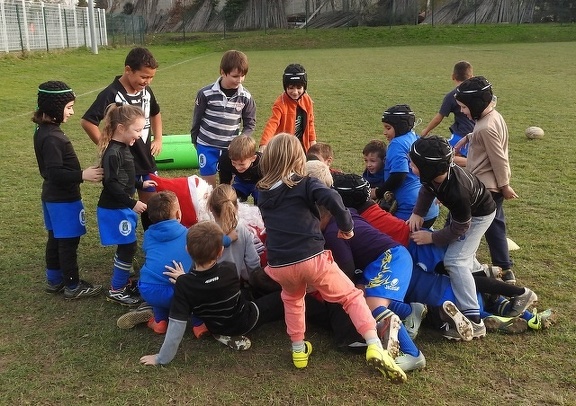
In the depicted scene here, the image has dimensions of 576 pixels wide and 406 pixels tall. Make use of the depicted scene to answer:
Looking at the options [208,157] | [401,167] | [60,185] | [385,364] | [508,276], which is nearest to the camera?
[385,364]

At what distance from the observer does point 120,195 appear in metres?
4.25

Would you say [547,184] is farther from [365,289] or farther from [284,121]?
[365,289]

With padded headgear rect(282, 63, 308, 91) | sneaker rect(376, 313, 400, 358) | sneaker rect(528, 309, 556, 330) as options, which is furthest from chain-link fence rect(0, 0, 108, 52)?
sneaker rect(528, 309, 556, 330)

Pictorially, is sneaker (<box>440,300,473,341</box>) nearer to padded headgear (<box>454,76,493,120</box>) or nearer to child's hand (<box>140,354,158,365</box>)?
padded headgear (<box>454,76,493,120</box>)

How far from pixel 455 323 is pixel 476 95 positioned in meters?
1.71

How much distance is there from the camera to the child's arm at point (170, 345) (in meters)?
3.46

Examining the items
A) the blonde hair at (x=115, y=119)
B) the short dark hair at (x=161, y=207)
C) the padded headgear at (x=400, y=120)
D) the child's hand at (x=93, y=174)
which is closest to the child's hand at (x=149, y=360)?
the short dark hair at (x=161, y=207)

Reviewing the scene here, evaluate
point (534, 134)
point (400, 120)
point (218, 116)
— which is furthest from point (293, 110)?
point (534, 134)

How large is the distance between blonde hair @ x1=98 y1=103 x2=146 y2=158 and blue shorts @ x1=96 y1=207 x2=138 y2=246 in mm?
476

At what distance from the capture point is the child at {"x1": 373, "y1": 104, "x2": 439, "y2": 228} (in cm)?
499

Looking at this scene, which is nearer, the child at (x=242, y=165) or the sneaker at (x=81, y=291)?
the sneaker at (x=81, y=291)

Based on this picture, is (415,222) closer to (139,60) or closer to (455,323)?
(455,323)

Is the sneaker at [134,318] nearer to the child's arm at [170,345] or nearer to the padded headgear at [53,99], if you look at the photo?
the child's arm at [170,345]

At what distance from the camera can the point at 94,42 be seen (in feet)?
101
